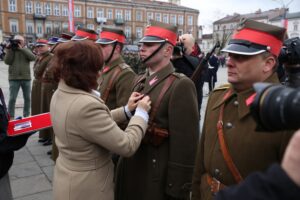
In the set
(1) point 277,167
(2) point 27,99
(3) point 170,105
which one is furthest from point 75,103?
(2) point 27,99

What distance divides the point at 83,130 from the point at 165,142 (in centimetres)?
77

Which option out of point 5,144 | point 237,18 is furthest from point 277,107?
point 237,18

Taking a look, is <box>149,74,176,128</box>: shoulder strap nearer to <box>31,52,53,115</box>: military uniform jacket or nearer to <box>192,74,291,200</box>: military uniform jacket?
<box>192,74,291,200</box>: military uniform jacket

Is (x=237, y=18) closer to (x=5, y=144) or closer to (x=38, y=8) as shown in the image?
(x=38, y=8)

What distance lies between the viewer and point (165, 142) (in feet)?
7.59

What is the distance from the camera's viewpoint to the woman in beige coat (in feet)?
5.79

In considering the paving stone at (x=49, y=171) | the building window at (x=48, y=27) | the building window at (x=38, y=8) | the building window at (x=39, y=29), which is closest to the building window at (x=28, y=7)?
the building window at (x=38, y=8)

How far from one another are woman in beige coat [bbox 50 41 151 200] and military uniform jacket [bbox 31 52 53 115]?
12.0 feet

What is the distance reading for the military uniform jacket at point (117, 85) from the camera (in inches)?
121

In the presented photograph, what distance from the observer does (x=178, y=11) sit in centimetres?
6862

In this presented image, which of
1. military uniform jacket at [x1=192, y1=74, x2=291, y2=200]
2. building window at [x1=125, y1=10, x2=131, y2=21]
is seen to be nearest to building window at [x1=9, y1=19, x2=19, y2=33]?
building window at [x1=125, y1=10, x2=131, y2=21]

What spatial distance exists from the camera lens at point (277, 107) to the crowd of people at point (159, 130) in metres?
0.17

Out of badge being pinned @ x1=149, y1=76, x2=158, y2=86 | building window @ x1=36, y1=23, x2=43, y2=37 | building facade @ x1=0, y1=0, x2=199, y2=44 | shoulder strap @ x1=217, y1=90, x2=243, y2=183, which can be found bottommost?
shoulder strap @ x1=217, y1=90, x2=243, y2=183

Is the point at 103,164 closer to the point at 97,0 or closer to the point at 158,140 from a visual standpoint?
the point at 158,140
